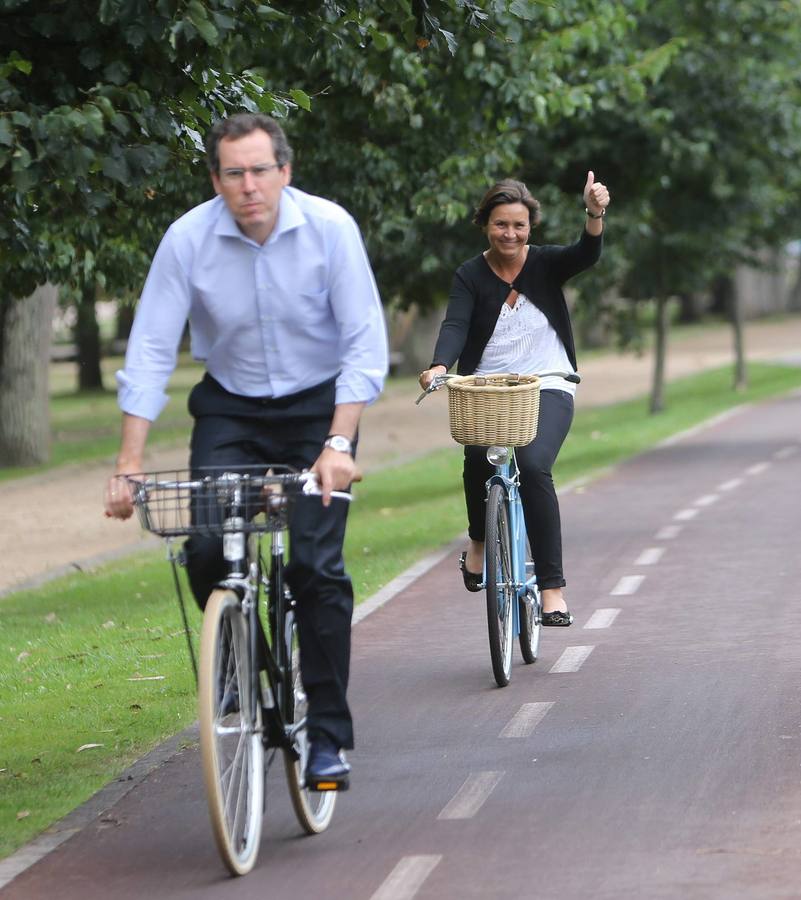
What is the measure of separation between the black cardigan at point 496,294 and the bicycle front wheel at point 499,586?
2.13 ft

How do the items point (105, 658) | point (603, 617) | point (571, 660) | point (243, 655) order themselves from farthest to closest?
point (603, 617), point (105, 658), point (571, 660), point (243, 655)

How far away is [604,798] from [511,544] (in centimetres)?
207

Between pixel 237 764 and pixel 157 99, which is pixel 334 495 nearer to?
pixel 237 764

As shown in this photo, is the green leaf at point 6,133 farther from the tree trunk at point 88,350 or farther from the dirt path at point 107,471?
the tree trunk at point 88,350

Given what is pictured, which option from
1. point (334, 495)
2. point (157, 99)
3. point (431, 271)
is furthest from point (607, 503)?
point (334, 495)

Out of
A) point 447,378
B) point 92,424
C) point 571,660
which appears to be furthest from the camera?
point 92,424

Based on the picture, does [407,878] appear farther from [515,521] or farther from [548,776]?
[515,521]

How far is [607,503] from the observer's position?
49.0 ft

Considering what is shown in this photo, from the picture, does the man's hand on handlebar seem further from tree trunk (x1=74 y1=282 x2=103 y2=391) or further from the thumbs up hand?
tree trunk (x1=74 y1=282 x2=103 y2=391)

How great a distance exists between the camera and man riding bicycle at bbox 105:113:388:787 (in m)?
5.04

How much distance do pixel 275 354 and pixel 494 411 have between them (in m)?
2.06

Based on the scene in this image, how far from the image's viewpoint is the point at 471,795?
19.3 feet

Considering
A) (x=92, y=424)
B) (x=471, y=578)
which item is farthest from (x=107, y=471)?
(x=471, y=578)

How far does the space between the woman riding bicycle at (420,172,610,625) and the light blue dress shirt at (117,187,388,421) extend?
2463mm
